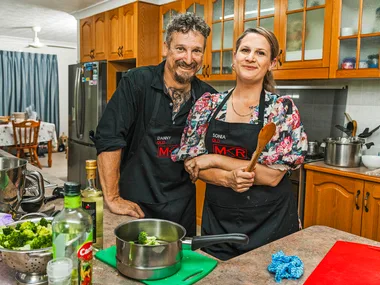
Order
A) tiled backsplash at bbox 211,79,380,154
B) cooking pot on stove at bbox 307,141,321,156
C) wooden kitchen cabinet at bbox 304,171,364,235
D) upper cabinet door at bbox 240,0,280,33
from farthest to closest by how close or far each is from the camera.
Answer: upper cabinet door at bbox 240,0,280,33, cooking pot on stove at bbox 307,141,321,156, tiled backsplash at bbox 211,79,380,154, wooden kitchen cabinet at bbox 304,171,364,235

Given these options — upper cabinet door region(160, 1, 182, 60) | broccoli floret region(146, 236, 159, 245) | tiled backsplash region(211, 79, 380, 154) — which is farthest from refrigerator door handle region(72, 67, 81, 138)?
broccoli floret region(146, 236, 159, 245)

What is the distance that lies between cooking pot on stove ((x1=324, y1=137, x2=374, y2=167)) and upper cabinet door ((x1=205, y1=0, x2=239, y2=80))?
119 centimetres

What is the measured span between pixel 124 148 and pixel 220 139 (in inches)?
16.9

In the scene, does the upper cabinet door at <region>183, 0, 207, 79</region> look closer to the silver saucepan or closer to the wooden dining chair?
the silver saucepan

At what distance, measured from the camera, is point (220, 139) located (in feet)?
4.99

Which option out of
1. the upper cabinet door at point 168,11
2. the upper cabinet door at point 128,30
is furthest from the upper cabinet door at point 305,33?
the upper cabinet door at point 128,30

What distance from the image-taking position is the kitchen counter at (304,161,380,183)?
2389 mm

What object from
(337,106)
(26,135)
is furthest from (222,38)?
(26,135)

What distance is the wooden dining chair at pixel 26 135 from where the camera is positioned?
5.97 meters

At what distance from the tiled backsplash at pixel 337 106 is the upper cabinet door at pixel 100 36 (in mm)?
2427

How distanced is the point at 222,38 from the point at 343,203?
186 cm

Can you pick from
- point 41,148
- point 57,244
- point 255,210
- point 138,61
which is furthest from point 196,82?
point 41,148

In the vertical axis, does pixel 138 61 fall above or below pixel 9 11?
below

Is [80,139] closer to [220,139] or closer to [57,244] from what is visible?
[220,139]
